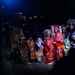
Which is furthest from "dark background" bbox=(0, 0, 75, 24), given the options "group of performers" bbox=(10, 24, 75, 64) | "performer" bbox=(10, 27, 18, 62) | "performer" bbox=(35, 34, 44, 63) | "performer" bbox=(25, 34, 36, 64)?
"performer" bbox=(10, 27, 18, 62)

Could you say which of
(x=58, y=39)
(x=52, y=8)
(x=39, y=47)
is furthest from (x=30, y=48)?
(x=52, y=8)

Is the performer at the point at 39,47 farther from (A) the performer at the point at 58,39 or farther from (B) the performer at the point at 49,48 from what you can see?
(A) the performer at the point at 58,39

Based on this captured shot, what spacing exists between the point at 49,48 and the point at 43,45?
1.16 ft

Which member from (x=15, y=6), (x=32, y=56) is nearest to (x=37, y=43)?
(x=32, y=56)

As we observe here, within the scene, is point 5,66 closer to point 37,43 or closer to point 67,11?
point 37,43

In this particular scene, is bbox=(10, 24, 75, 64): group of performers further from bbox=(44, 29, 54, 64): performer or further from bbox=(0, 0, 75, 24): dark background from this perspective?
bbox=(0, 0, 75, 24): dark background

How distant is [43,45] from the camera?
12039mm

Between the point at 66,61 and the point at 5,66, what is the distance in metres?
9.70

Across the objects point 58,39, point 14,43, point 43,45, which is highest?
point 58,39

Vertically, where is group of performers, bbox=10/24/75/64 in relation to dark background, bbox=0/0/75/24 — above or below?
below

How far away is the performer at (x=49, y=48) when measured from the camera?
38.7ft

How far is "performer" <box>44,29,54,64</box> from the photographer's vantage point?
11.8 meters

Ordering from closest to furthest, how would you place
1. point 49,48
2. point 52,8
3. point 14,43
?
1. point 49,48
2. point 14,43
3. point 52,8

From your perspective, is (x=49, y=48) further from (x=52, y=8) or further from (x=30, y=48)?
(x=52, y=8)
